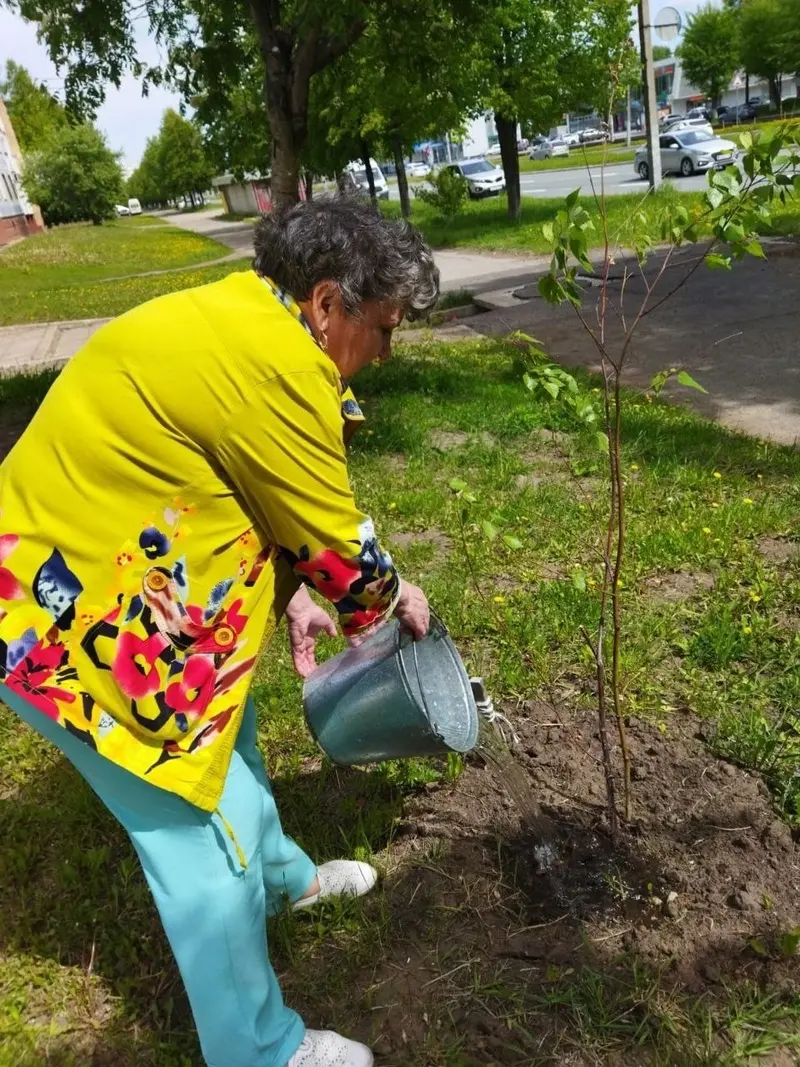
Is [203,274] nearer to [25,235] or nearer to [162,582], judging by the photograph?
[162,582]

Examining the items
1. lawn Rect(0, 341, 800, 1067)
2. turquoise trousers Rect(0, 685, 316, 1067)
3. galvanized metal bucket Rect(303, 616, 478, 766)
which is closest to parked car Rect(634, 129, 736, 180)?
lawn Rect(0, 341, 800, 1067)

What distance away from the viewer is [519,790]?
91.3 inches

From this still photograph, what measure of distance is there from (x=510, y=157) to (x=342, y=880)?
18238 millimetres

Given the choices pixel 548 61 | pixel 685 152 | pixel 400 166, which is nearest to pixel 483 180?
pixel 400 166

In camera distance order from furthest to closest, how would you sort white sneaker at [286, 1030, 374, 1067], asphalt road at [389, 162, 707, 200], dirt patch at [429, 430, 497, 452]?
asphalt road at [389, 162, 707, 200]
dirt patch at [429, 430, 497, 452]
white sneaker at [286, 1030, 374, 1067]

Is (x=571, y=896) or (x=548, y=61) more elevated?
(x=548, y=61)

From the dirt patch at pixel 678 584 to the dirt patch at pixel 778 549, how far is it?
0.89 ft

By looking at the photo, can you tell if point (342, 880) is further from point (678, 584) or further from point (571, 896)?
point (678, 584)

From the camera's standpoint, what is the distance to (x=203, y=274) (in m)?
18.7

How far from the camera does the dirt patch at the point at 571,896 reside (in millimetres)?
1814

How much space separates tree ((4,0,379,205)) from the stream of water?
4.59 meters

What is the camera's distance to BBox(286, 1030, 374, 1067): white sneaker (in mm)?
1658

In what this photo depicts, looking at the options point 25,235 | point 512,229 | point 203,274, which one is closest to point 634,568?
point 512,229

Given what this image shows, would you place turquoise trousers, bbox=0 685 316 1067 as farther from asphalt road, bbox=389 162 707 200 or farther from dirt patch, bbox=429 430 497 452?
asphalt road, bbox=389 162 707 200
